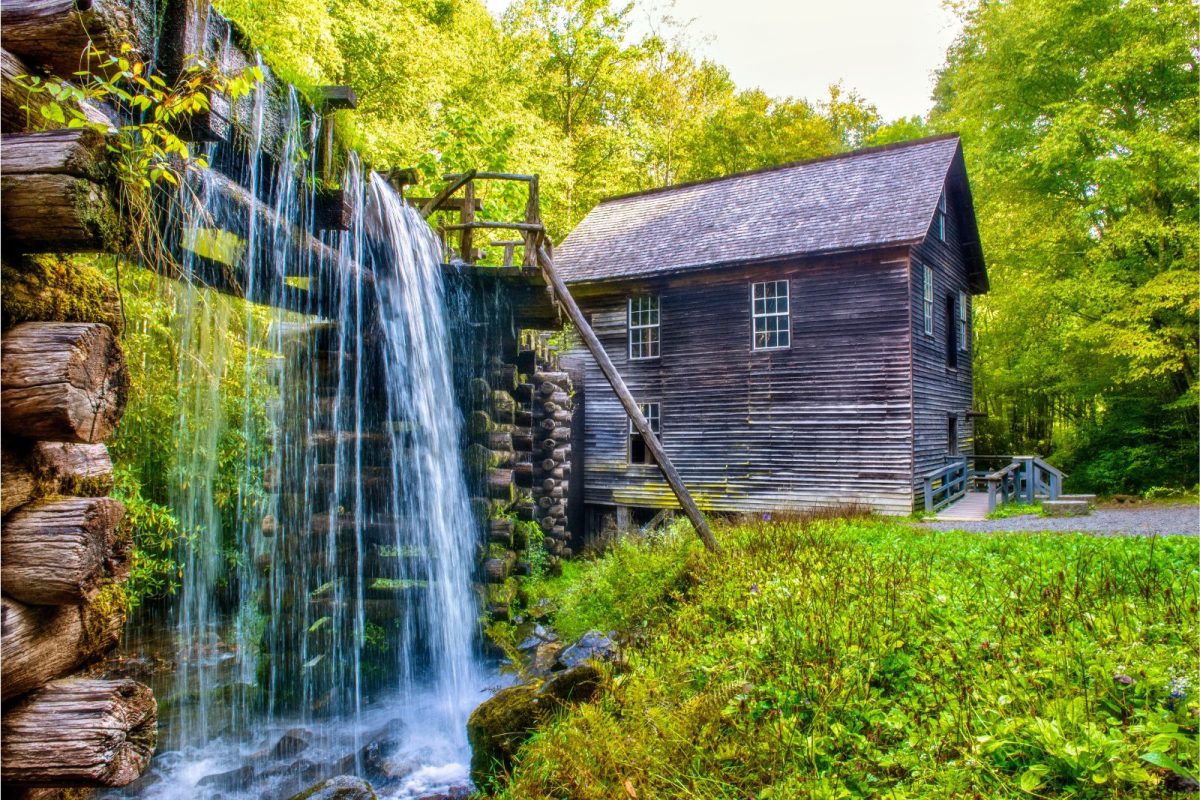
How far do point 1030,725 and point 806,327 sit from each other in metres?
14.0

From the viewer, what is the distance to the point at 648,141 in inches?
1156

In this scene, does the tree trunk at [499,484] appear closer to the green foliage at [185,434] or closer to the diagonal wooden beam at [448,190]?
the green foliage at [185,434]

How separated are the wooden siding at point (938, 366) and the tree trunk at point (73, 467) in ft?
50.3

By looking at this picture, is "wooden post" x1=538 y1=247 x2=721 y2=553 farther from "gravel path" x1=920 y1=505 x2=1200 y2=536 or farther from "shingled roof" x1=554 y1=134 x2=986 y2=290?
"shingled roof" x1=554 y1=134 x2=986 y2=290

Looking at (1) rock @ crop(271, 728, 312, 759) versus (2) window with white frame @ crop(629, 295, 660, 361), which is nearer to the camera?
(1) rock @ crop(271, 728, 312, 759)

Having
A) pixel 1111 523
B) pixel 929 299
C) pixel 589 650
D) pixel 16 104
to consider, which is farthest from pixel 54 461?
pixel 929 299

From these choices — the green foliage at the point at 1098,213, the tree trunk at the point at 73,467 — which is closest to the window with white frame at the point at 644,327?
the green foliage at the point at 1098,213

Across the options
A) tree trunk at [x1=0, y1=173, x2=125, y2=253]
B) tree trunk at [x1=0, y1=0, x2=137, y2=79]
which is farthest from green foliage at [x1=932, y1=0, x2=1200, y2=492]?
tree trunk at [x1=0, y1=173, x2=125, y2=253]

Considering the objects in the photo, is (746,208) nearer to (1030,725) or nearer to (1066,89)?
(1066,89)

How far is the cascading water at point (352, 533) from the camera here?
7.16 m

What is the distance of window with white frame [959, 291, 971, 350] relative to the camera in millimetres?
20156

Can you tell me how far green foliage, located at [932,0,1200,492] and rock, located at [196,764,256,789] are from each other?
1967 centimetres

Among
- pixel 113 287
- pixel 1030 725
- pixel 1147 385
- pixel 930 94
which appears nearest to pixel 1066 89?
pixel 1147 385

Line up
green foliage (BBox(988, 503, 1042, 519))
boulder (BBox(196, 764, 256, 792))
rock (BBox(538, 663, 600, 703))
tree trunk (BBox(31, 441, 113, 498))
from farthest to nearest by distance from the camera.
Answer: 1. green foliage (BBox(988, 503, 1042, 519))
2. boulder (BBox(196, 764, 256, 792))
3. rock (BBox(538, 663, 600, 703))
4. tree trunk (BBox(31, 441, 113, 498))
